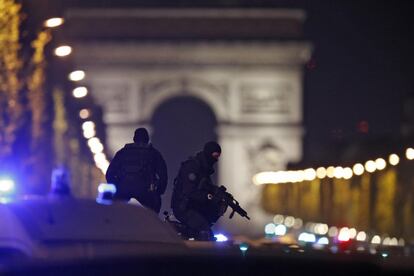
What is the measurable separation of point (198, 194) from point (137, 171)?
881 mm

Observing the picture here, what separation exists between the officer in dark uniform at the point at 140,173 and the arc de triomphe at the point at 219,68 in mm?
62605

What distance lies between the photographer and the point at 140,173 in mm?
13484

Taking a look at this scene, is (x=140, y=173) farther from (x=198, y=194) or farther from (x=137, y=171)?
(x=198, y=194)

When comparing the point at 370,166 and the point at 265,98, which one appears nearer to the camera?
the point at 370,166

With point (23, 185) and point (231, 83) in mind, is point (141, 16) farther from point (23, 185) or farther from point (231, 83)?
point (23, 185)

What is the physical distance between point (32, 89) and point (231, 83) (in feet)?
128

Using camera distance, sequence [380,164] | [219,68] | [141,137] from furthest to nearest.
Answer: [219,68], [380,164], [141,137]

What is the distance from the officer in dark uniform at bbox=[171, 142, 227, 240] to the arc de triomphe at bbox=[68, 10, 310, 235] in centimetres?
6337

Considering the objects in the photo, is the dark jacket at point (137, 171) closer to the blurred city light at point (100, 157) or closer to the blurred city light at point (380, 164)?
the blurred city light at point (380, 164)

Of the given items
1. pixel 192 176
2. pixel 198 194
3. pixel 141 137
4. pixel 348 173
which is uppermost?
pixel 348 173

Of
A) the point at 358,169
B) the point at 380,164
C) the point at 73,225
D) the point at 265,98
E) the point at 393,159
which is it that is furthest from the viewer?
the point at 265,98

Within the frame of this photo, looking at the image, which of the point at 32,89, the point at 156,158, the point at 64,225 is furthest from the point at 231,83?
the point at 64,225

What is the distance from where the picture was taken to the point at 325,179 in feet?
267

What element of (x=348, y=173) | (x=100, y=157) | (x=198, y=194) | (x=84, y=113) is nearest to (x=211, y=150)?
(x=198, y=194)
